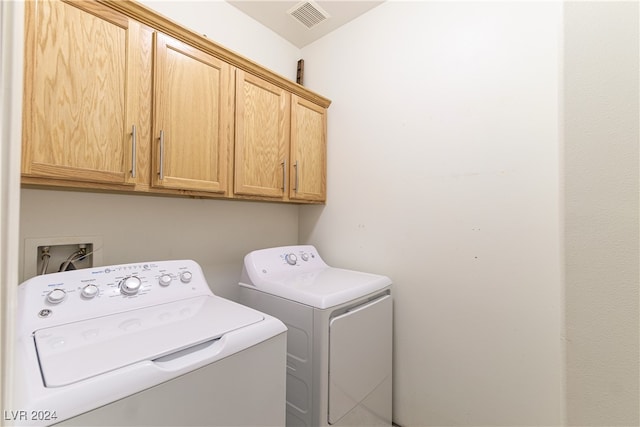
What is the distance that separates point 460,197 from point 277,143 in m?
1.08

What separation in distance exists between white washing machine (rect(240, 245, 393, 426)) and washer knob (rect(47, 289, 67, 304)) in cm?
77

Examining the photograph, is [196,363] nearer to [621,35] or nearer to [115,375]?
[115,375]

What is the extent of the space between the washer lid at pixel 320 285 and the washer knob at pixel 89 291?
678 millimetres

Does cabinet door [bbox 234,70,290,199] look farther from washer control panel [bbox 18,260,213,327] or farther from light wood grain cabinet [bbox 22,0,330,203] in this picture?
washer control panel [bbox 18,260,213,327]

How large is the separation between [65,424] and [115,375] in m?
0.11

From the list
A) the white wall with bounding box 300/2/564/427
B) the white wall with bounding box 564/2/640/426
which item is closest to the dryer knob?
the white wall with bounding box 300/2/564/427

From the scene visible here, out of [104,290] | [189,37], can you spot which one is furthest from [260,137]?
[104,290]

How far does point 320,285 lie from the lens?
1.45 meters

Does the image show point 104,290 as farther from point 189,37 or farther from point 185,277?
point 189,37

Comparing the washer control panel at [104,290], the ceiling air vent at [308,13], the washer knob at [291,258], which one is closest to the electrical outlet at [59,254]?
the washer control panel at [104,290]

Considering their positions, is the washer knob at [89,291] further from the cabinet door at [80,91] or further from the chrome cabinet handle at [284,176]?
the chrome cabinet handle at [284,176]

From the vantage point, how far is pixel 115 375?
2.17 feet

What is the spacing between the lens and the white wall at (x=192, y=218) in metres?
1.21

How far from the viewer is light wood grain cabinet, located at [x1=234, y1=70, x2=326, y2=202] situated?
1.52 metres
